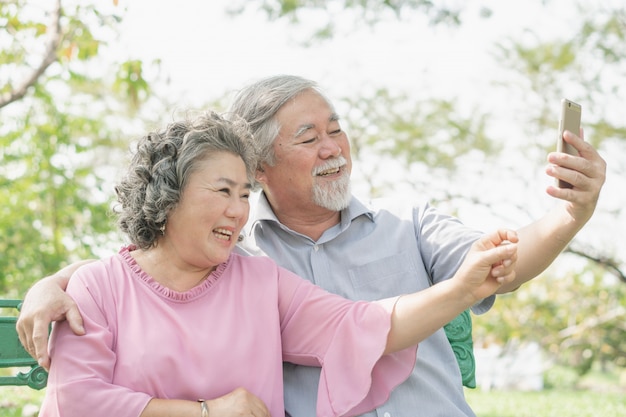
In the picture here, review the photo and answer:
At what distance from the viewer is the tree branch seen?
19.5 feet

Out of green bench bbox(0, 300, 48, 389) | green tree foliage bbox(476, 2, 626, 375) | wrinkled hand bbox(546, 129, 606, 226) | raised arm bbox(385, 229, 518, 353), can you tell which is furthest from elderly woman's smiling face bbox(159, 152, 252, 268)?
green tree foliage bbox(476, 2, 626, 375)

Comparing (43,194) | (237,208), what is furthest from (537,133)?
(237,208)

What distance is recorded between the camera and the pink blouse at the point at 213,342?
→ 221cm

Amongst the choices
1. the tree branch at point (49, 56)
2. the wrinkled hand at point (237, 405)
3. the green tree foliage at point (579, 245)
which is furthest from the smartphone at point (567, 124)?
the green tree foliage at point (579, 245)

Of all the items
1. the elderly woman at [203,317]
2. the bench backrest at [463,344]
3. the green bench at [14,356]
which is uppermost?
the elderly woman at [203,317]

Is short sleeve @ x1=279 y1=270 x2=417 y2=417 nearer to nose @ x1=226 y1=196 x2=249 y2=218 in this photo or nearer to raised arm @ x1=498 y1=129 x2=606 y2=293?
nose @ x1=226 y1=196 x2=249 y2=218

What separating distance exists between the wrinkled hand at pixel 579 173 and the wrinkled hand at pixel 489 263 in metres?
0.27

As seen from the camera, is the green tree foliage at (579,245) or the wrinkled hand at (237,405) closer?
the wrinkled hand at (237,405)

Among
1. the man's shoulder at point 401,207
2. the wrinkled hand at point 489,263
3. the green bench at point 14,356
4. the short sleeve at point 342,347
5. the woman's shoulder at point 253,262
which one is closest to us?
the wrinkled hand at point 489,263

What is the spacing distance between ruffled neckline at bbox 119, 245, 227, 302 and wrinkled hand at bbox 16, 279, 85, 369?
25cm

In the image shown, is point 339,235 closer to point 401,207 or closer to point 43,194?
point 401,207

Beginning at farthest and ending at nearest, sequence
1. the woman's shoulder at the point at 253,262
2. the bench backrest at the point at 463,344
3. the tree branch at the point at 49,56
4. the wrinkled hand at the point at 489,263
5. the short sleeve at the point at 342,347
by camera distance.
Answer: the tree branch at the point at 49,56, the bench backrest at the point at 463,344, the woman's shoulder at the point at 253,262, the short sleeve at the point at 342,347, the wrinkled hand at the point at 489,263

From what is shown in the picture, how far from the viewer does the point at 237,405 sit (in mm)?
2223

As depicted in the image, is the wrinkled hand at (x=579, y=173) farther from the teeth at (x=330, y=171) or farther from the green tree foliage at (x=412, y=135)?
the green tree foliage at (x=412, y=135)
